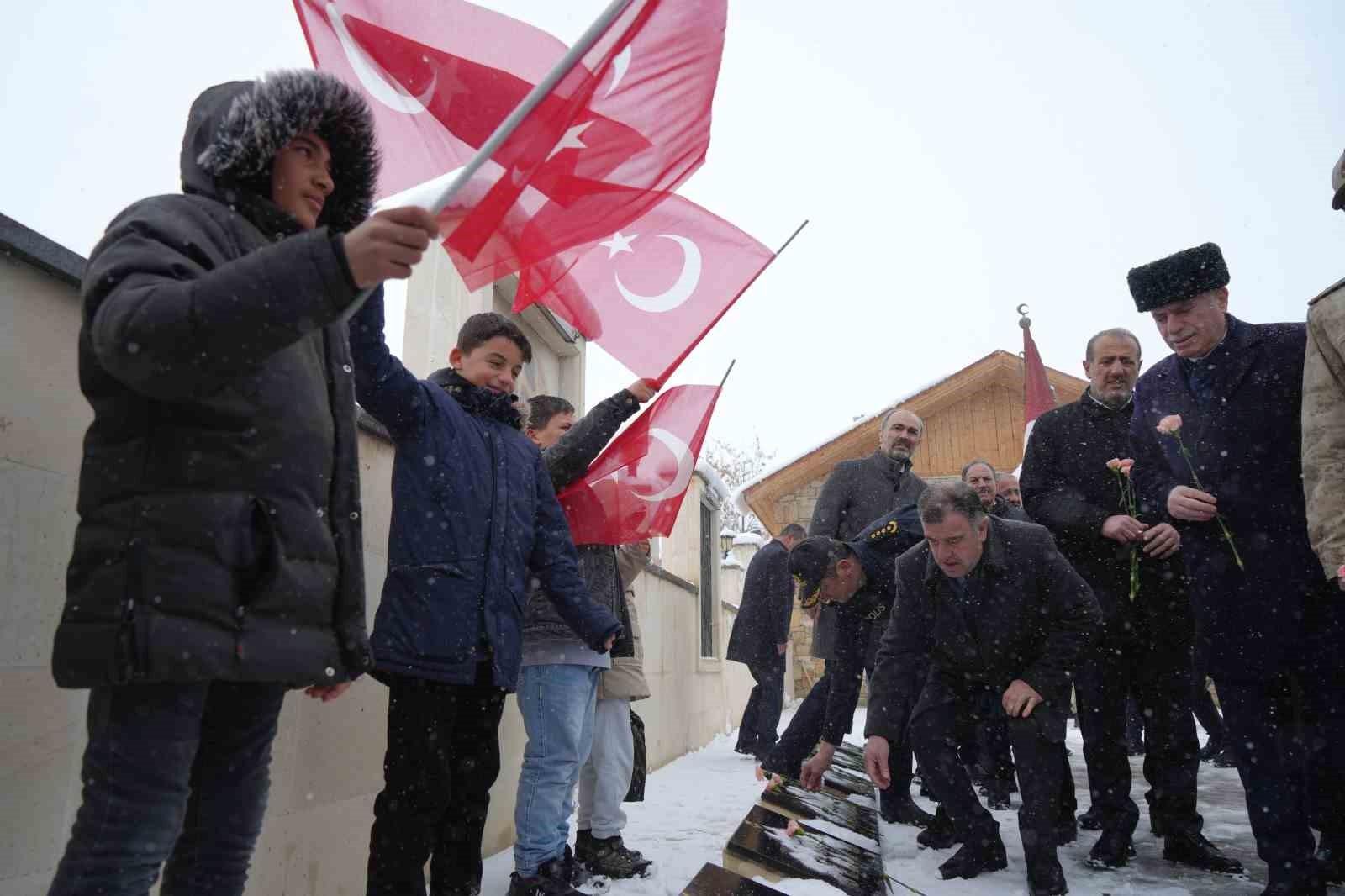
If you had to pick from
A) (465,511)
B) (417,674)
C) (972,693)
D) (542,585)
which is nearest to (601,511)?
(542,585)

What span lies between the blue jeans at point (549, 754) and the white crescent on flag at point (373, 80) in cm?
189

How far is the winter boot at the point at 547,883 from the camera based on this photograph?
2818mm

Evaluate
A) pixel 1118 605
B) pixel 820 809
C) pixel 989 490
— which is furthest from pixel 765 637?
pixel 1118 605

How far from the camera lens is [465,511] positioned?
2.60 meters

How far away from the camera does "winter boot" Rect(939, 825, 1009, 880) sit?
136 inches

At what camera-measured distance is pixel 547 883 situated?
Answer: 2848 millimetres

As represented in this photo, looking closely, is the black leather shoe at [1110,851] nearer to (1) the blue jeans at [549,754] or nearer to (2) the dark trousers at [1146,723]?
(2) the dark trousers at [1146,723]

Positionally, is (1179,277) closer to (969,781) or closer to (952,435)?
(969,781)

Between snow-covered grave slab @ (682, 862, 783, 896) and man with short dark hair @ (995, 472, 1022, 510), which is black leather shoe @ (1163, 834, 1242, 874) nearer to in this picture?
snow-covered grave slab @ (682, 862, 783, 896)

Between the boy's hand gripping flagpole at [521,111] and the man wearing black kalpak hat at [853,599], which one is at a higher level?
the boy's hand gripping flagpole at [521,111]

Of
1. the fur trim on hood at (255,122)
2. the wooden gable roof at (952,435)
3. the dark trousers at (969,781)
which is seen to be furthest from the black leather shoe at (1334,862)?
the wooden gable roof at (952,435)

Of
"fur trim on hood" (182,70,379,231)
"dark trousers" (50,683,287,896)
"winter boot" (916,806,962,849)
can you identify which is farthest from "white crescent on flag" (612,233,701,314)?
"winter boot" (916,806,962,849)

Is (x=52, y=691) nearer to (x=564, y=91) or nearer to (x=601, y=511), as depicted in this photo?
(x=564, y=91)

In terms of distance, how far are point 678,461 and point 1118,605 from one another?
2087 millimetres
